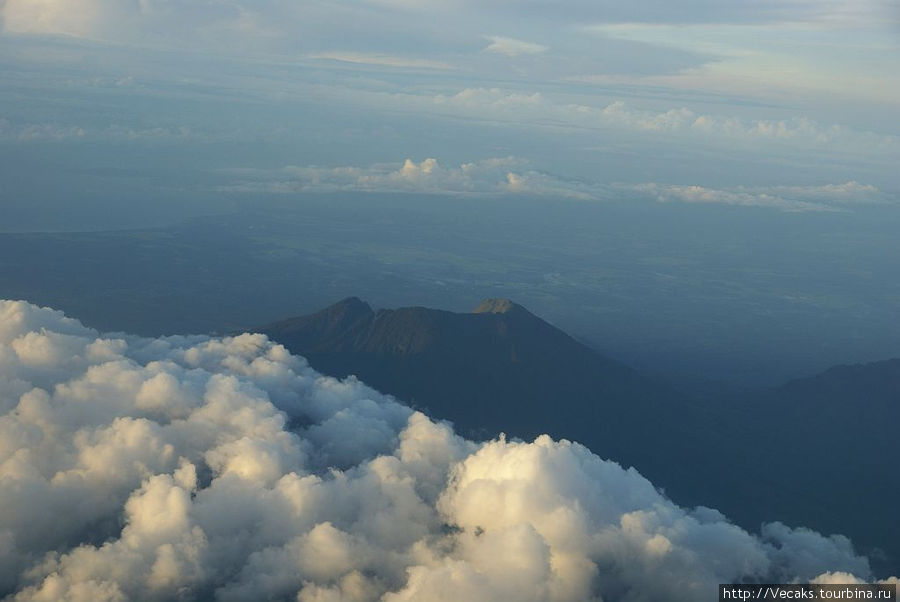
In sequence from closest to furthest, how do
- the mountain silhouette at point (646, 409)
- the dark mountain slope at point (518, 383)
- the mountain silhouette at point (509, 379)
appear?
the mountain silhouette at point (646, 409) → the dark mountain slope at point (518, 383) → the mountain silhouette at point (509, 379)

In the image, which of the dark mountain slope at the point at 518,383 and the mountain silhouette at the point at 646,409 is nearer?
the mountain silhouette at the point at 646,409

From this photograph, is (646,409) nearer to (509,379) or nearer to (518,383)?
(518,383)

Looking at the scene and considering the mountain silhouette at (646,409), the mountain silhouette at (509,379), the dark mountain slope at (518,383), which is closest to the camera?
the mountain silhouette at (646,409)

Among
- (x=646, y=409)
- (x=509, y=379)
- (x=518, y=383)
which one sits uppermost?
(x=509, y=379)

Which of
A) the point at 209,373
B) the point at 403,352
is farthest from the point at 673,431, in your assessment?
the point at 209,373

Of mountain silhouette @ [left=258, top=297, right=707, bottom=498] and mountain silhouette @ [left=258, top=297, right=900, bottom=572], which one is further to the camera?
mountain silhouette @ [left=258, top=297, right=707, bottom=498]

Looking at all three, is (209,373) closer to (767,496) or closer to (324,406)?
(324,406)

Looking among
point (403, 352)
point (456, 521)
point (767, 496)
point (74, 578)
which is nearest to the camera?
point (74, 578)

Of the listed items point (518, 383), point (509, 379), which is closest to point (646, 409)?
point (518, 383)

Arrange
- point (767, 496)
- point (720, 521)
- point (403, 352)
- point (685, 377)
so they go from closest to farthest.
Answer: point (720, 521) → point (767, 496) → point (403, 352) → point (685, 377)

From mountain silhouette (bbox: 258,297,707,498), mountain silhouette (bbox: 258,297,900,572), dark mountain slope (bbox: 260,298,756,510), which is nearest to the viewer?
mountain silhouette (bbox: 258,297,900,572)

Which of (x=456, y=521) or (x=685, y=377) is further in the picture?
(x=685, y=377)
